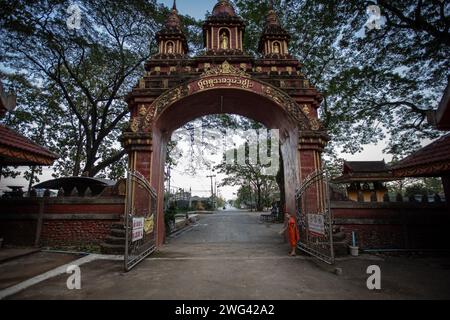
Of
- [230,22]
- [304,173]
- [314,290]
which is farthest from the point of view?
[230,22]

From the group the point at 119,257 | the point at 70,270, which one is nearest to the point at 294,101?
the point at 119,257

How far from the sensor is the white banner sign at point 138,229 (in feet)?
22.1

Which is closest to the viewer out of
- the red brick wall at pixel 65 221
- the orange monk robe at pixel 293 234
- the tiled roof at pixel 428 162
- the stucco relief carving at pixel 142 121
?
the tiled roof at pixel 428 162

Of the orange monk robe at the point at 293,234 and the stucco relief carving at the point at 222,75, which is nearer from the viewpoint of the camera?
the orange monk robe at the point at 293,234

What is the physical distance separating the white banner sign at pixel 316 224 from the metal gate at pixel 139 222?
5.25 metres

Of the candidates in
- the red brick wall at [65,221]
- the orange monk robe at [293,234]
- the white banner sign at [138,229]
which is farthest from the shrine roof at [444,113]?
the red brick wall at [65,221]

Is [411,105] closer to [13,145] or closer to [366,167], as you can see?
[366,167]

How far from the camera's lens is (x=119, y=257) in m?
7.89

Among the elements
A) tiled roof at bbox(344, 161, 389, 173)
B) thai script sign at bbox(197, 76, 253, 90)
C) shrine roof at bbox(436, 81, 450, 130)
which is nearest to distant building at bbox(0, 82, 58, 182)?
thai script sign at bbox(197, 76, 253, 90)

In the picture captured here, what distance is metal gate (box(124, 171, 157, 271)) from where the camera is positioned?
20.9 ft

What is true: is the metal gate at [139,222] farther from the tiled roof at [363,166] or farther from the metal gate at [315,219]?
the tiled roof at [363,166]

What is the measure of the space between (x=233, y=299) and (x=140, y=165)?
669cm

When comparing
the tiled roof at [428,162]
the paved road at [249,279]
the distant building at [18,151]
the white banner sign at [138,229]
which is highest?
the distant building at [18,151]

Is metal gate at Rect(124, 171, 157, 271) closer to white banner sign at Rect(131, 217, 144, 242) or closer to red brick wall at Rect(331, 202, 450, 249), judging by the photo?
white banner sign at Rect(131, 217, 144, 242)
